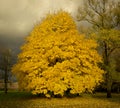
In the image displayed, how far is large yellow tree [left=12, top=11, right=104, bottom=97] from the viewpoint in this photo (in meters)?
43.4

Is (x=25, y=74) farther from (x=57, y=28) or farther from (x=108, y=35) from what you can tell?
(x=108, y=35)

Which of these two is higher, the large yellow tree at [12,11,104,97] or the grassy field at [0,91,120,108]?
the large yellow tree at [12,11,104,97]

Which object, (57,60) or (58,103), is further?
(57,60)

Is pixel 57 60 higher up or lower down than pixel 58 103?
higher up

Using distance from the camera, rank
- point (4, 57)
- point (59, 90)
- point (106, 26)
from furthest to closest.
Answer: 1. point (4, 57)
2. point (106, 26)
3. point (59, 90)

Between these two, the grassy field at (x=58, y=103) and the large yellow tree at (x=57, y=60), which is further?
the large yellow tree at (x=57, y=60)

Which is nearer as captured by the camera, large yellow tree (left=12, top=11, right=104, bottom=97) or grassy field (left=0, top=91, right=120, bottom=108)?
grassy field (left=0, top=91, right=120, bottom=108)

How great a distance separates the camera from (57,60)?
46375 mm

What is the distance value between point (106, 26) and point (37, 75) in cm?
1412

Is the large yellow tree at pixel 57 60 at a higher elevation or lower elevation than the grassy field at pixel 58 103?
higher

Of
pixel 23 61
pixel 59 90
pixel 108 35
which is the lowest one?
pixel 59 90

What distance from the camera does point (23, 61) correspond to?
4781 centimetres

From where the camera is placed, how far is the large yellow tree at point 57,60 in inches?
1710

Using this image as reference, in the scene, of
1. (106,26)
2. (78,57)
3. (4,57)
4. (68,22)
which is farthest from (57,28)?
(4,57)
